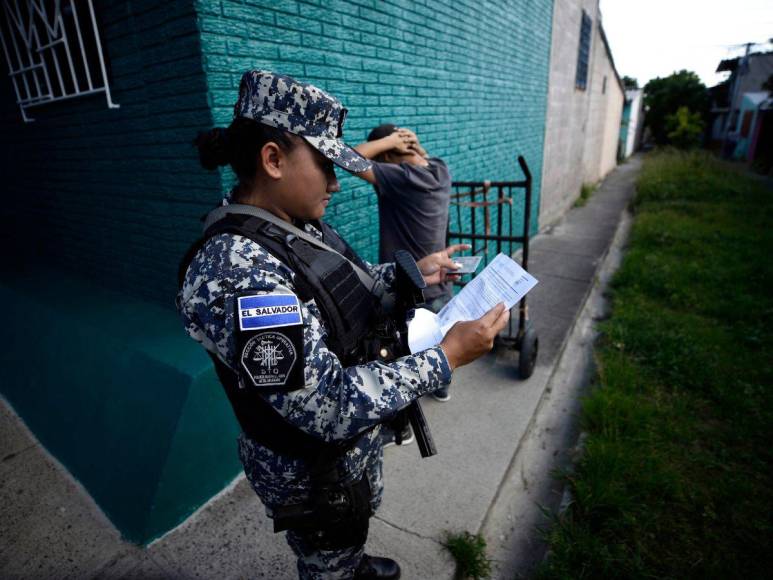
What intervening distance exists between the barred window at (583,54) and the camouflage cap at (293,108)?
10920 millimetres

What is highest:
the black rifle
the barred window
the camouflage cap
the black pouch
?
the barred window

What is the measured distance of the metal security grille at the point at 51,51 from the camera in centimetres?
239

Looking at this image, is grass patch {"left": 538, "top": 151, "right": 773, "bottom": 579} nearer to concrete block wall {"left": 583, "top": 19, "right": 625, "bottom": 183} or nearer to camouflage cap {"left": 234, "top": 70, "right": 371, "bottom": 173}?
camouflage cap {"left": 234, "top": 70, "right": 371, "bottom": 173}

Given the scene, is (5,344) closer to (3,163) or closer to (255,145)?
(3,163)

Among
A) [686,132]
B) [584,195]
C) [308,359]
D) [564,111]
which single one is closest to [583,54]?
[564,111]

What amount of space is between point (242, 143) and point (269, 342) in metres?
0.58

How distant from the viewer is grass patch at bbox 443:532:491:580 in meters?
1.98

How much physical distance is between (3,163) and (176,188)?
2674 mm

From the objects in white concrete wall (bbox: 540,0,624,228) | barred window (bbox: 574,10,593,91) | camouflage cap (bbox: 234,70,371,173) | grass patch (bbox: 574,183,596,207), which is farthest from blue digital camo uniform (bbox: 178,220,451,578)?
grass patch (bbox: 574,183,596,207)

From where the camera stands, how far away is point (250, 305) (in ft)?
2.92

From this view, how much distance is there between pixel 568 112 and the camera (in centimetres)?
973

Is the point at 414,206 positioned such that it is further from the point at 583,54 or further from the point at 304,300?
the point at 583,54

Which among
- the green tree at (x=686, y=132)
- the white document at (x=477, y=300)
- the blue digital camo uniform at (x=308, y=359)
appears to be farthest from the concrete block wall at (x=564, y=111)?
the green tree at (x=686, y=132)

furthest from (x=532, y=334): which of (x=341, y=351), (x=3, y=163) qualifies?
(x=3, y=163)
